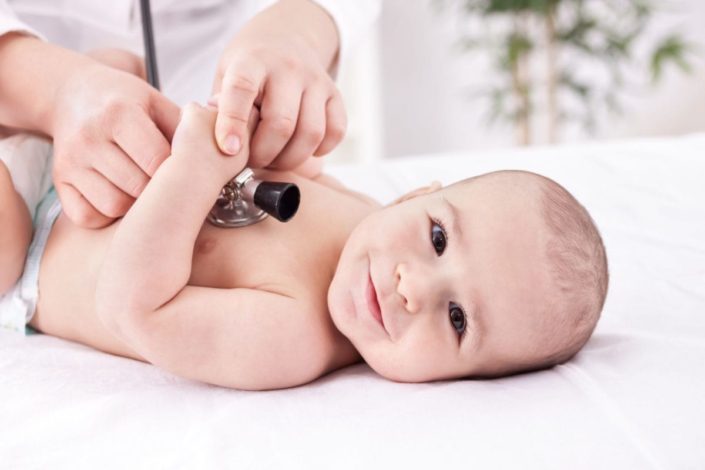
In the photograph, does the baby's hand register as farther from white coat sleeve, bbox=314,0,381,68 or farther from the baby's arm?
white coat sleeve, bbox=314,0,381,68

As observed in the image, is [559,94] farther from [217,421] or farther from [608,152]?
[217,421]

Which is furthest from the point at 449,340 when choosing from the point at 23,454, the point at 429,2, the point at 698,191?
the point at 429,2

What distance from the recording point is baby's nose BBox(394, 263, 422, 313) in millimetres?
892

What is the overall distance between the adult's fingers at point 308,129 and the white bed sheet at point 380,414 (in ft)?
0.90

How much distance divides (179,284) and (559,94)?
10.6ft

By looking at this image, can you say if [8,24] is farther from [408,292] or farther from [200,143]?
[408,292]

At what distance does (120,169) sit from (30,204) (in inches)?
11.2

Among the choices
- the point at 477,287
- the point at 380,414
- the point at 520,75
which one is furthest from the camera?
the point at 520,75

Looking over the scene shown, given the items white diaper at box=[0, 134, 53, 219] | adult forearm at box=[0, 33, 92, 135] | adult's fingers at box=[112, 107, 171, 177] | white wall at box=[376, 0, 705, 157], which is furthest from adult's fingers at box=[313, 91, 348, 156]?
white wall at box=[376, 0, 705, 157]

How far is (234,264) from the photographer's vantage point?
97cm

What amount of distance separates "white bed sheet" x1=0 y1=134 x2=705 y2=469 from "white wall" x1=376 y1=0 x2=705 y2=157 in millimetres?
2772

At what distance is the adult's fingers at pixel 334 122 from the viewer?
1.00 metres

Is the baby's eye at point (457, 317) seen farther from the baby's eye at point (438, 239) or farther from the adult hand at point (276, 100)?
the adult hand at point (276, 100)

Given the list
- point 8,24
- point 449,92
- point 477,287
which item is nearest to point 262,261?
point 477,287
